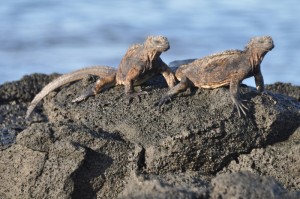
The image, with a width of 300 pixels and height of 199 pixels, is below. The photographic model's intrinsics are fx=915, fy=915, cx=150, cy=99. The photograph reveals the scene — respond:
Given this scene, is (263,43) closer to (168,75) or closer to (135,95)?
(168,75)

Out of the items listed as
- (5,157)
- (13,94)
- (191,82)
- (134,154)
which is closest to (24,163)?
(5,157)

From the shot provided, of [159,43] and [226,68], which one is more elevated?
[159,43]

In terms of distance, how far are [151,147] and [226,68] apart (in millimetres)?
1221

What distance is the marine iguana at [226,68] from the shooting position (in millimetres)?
7156

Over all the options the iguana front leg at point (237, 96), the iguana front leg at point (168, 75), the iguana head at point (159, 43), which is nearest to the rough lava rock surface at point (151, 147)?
the iguana front leg at point (237, 96)

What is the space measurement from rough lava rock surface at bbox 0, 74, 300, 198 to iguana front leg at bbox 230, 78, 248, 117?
0.05m

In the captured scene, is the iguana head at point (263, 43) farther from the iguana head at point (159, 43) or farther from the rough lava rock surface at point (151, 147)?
the iguana head at point (159, 43)

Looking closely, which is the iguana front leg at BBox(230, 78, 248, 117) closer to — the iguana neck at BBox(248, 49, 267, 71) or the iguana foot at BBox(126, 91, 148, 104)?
Answer: the iguana neck at BBox(248, 49, 267, 71)

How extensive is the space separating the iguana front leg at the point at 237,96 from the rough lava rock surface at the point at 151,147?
0.05 meters

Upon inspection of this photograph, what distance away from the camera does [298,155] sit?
6.54 metres

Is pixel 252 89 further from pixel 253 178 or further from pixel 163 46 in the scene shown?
pixel 253 178

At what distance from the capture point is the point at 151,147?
20.8 feet

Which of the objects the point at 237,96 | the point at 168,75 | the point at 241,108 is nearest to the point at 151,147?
the point at 241,108

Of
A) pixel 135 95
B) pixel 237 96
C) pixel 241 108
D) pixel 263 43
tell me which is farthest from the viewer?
pixel 263 43
